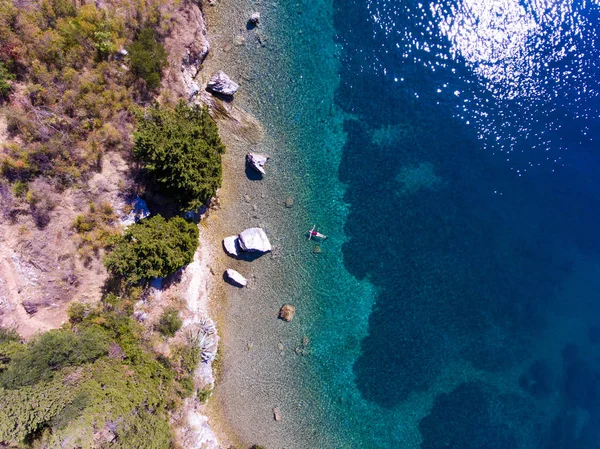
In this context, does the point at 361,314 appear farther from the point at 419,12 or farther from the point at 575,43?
the point at 575,43

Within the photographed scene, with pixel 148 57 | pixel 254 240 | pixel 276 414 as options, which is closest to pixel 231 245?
pixel 254 240

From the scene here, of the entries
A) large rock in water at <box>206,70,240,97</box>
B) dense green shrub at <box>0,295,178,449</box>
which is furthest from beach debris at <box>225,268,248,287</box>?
large rock in water at <box>206,70,240,97</box>

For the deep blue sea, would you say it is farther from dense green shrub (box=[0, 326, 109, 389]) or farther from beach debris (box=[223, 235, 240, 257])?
dense green shrub (box=[0, 326, 109, 389])

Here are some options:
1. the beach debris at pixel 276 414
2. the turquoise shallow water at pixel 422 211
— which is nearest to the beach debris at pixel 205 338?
the turquoise shallow water at pixel 422 211

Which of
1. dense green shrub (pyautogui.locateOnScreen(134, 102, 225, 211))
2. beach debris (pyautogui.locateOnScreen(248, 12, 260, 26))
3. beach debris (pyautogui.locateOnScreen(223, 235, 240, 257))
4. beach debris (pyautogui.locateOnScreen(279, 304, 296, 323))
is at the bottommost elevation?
beach debris (pyautogui.locateOnScreen(279, 304, 296, 323))

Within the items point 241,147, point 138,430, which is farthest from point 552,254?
point 138,430

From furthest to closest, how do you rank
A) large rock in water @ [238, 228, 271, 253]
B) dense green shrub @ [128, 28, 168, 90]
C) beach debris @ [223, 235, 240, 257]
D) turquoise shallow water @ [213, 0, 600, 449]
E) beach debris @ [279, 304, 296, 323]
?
beach debris @ [279, 304, 296, 323]
turquoise shallow water @ [213, 0, 600, 449]
beach debris @ [223, 235, 240, 257]
large rock in water @ [238, 228, 271, 253]
dense green shrub @ [128, 28, 168, 90]
